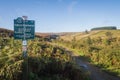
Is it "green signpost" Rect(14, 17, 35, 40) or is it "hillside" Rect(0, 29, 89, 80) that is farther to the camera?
"hillside" Rect(0, 29, 89, 80)

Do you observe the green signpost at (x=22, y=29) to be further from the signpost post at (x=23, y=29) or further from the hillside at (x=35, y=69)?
the hillside at (x=35, y=69)

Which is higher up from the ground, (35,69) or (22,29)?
(22,29)

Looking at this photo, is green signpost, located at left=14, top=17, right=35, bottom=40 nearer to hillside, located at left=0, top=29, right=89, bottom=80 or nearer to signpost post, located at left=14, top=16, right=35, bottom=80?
signpost post, located at left=14, top=16, right=35, bottom=80

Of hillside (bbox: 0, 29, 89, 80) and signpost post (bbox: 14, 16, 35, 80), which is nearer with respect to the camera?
signpost post (bbox: 14, 16, 35, 80)

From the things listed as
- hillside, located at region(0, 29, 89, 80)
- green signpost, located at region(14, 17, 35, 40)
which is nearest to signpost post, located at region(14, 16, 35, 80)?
green signpost, located at region(14, 17, 35, 40)

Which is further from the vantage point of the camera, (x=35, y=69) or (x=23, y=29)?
(x=35, y=69)

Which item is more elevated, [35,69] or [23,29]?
[23,29]

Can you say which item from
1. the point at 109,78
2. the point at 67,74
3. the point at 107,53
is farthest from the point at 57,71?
the point at 107,53

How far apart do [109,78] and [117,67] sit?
18.6 feet

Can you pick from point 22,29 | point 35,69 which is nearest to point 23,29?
point 22,29

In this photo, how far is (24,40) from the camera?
10.5 metres

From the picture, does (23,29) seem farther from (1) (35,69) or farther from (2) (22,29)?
(1) (35,69)

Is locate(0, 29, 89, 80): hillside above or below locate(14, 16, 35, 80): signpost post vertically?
below

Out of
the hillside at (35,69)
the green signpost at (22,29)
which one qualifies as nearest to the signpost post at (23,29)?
the green signpost at (22,29)
